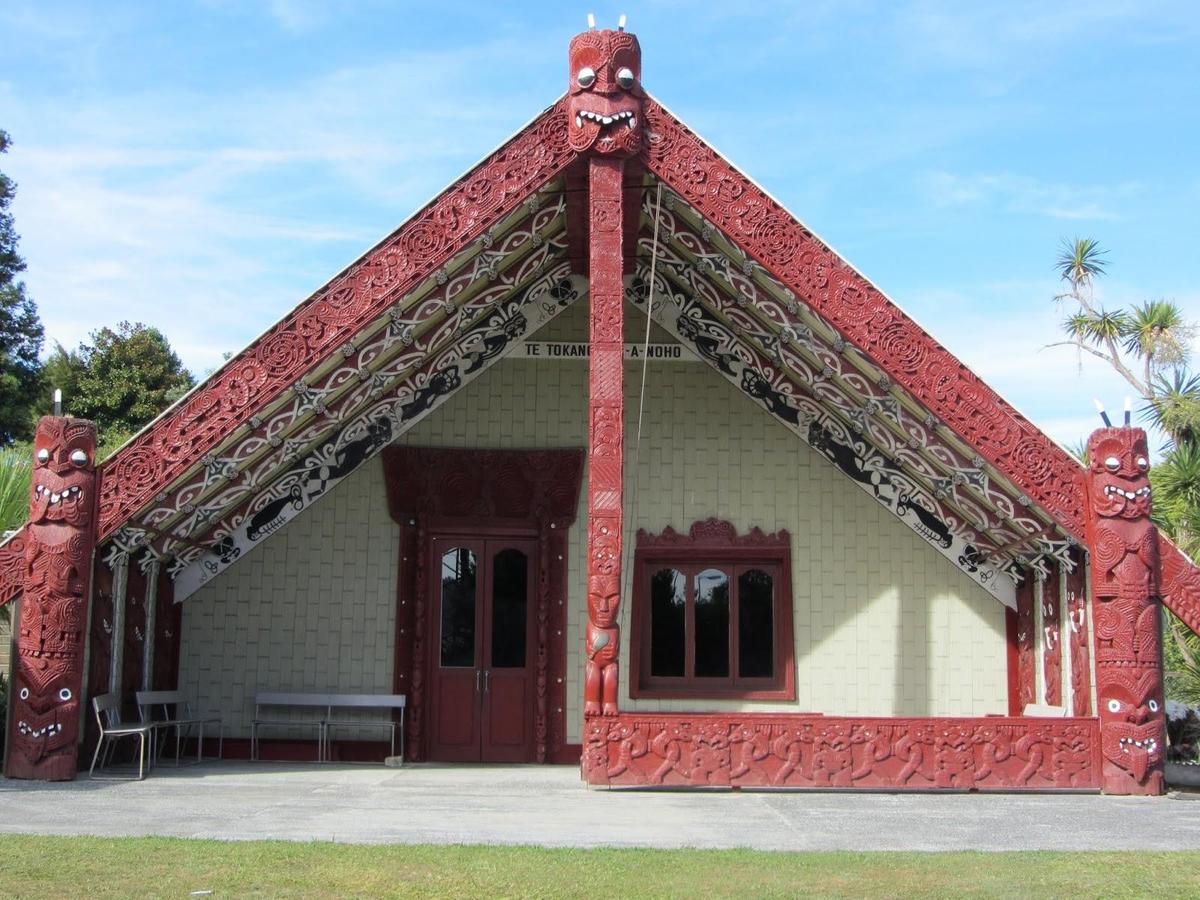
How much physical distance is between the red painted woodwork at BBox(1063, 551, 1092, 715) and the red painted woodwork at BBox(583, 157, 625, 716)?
4.23 m

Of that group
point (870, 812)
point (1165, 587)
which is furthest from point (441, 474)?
point (1165, 587)

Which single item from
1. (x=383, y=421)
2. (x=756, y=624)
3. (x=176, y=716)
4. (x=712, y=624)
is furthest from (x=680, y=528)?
(x=176, y=716)

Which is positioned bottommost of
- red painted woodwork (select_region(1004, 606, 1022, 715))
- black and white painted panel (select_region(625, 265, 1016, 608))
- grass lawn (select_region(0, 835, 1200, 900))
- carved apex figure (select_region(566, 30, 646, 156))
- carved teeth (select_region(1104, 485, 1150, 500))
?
grass lawn (select_region(0, 835, 1200, 900))

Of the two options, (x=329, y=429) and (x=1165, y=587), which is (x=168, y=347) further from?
(x=1165, y=587)

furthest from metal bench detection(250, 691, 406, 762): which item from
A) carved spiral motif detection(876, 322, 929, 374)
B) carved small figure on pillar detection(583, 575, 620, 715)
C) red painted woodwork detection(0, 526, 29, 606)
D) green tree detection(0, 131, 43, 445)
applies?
green tree detection(0, 131, 43, 445)

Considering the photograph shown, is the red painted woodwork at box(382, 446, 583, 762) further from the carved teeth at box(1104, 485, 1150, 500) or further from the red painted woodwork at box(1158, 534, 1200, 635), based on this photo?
the red painted woodwork at box(1158, 534, 1200, 635)

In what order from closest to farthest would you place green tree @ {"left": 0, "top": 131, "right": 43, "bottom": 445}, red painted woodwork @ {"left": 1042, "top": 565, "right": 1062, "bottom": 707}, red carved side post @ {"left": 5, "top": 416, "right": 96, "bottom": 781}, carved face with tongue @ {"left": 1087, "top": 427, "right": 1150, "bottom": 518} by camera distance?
red carved side post @ {"left": 5, "top": 416, "right": 96, "bottom": 781}, carved face with tongue @ {"left": 1087, "top": 427, "right": 1150, "bottom": 518}, red painted woodwork @ {"left": 1042, "top": 565, "right": 1062, "bottom": 707}, green tree @ {"left": 0, "top": 131, "right": 43, "bottom": 445}

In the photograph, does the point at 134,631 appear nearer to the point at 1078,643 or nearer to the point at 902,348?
the point at 902,348

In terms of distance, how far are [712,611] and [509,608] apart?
206cm

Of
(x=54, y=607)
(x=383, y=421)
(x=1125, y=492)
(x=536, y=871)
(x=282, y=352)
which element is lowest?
(x=536, y=871)

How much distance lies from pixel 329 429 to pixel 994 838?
22.8 ft

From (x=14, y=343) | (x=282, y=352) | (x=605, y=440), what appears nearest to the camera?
(x=605, y=440)

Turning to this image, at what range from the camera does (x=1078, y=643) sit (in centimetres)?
1083

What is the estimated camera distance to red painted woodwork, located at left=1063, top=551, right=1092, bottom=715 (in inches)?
417
